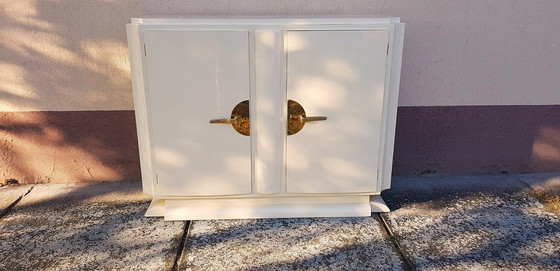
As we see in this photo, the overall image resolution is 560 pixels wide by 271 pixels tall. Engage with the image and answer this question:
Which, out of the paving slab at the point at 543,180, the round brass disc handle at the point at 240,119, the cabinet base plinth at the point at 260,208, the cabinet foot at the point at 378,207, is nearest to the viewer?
the round brass disc handle at the point at 240,119

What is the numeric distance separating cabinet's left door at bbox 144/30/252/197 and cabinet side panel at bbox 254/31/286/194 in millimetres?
80

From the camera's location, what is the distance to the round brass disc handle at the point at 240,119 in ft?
8.89

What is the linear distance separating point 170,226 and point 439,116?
2.32 metres

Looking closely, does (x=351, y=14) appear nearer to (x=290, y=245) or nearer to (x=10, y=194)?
(x=290, y=245)

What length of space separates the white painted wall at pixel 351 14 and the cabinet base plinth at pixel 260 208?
97 cm

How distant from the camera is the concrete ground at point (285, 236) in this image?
8.29 ft

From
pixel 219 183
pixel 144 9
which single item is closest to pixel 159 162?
pixel 219 183

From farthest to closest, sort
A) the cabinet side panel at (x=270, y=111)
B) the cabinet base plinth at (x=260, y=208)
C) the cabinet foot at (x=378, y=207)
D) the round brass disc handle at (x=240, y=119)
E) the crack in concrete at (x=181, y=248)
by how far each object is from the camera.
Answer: the cabinet foot at (x=378, y=207) → the cabinet base plinth at (x=260, y=208) → the round brass disc handle at (x=240, y=119) → the cabinet side panel at (x=270, y=111) → the crack in concrete at (x=181, y=248)

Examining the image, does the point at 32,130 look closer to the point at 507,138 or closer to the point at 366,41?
the point at 366,41

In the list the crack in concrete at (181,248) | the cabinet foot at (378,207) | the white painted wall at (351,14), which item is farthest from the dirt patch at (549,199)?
the crack in concrete at (181,248)

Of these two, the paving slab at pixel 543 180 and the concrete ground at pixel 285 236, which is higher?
the paving slab at pixel 543 180

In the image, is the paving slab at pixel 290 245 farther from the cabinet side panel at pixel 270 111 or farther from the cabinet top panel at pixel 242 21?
the cabinet top panel at pixel 242 21

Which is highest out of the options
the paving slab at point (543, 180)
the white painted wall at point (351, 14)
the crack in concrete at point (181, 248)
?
the white painted wall at point (351, 14)

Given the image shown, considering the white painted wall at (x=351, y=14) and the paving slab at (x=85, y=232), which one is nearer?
the paving slab at (x=85, y=232)
